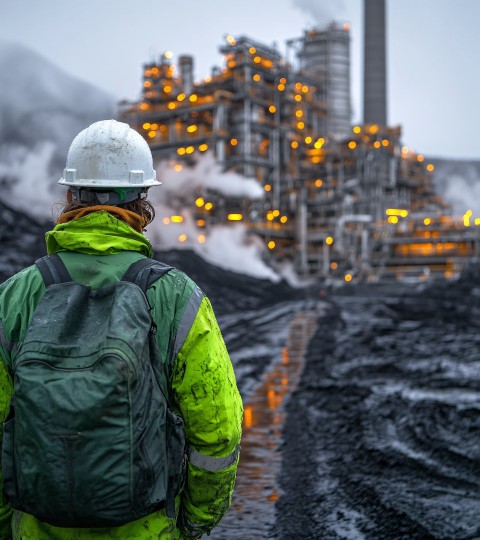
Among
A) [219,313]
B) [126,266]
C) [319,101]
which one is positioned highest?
[319,101]

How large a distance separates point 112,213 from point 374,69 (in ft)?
177

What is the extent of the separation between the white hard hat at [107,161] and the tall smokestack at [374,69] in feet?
173

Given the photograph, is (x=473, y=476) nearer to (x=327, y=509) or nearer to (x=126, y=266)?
(x=327, y=509)

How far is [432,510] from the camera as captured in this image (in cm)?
488

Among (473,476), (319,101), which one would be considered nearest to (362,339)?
(473,476)

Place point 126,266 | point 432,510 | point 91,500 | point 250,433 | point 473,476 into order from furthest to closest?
point 250,433
point 473,476
point 432,510
point 126,266
point 91,500

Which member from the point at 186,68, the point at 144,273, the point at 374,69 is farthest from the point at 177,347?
the point at 374,69

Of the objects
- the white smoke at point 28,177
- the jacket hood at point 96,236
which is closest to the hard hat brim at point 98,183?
the jacket hood at point 96,236

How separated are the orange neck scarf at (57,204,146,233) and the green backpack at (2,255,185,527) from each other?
330 millimetres

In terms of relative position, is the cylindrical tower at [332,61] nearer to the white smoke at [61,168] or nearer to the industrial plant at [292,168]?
the industrial plant at [292,168]

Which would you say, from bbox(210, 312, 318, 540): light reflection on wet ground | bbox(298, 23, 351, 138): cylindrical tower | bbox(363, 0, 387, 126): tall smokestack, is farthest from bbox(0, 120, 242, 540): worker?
bbox(363, 0, 387, 126): tall smokestack

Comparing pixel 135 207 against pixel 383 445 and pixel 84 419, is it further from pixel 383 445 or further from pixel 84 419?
pixel 383 445

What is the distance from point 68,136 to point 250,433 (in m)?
35.8

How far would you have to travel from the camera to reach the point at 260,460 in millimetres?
6223
